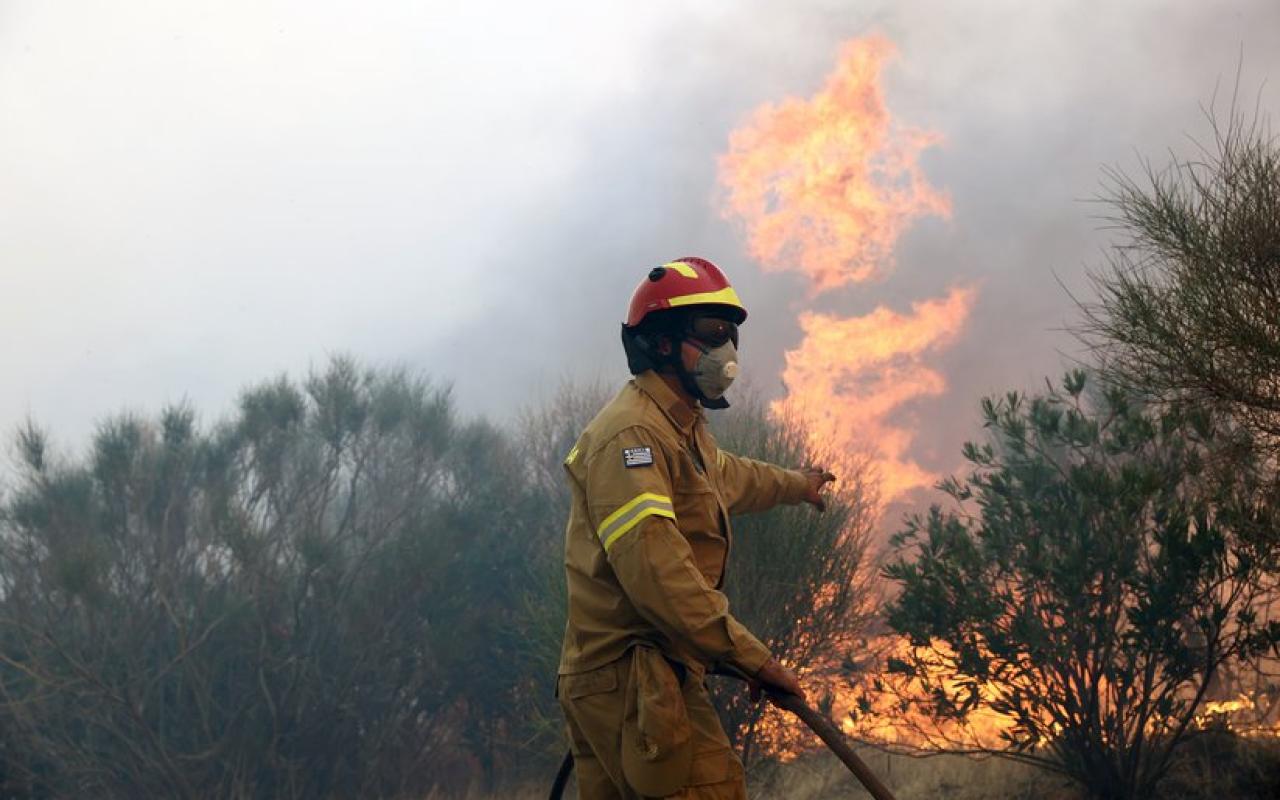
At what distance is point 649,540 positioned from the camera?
3.94 metres

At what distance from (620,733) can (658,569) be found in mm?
629

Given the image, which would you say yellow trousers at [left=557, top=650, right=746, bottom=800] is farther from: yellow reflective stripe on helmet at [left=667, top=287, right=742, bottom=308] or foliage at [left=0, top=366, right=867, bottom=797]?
foliage at [left=0, top=366, right=867, bottom=797]

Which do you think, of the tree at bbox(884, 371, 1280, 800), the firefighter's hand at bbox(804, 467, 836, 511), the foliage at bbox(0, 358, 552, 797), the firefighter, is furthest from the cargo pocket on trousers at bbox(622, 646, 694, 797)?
the foliage at bbox(0, 358, 552, 797)

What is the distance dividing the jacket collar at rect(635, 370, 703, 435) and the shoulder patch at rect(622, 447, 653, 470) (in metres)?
0.36

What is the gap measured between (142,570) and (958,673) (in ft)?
36.2

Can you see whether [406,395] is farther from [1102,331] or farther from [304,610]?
[1102,331]

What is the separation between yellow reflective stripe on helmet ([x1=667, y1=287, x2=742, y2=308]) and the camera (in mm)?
4469

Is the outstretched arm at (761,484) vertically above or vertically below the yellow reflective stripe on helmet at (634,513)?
above

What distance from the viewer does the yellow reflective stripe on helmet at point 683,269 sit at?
455cm

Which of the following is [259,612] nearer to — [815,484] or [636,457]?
[815,484]

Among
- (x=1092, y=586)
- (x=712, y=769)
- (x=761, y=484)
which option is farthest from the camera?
(x=1092, y=586)

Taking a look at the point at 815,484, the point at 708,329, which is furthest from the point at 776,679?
the point at 815,484

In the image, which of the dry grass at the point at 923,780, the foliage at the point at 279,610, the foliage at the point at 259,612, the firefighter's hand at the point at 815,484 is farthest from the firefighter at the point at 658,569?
the foliage at the point at 259,612

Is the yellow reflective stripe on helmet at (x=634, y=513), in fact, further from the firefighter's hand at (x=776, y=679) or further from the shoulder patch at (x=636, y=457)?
the firefighter's hand at (x=776, y=679)
